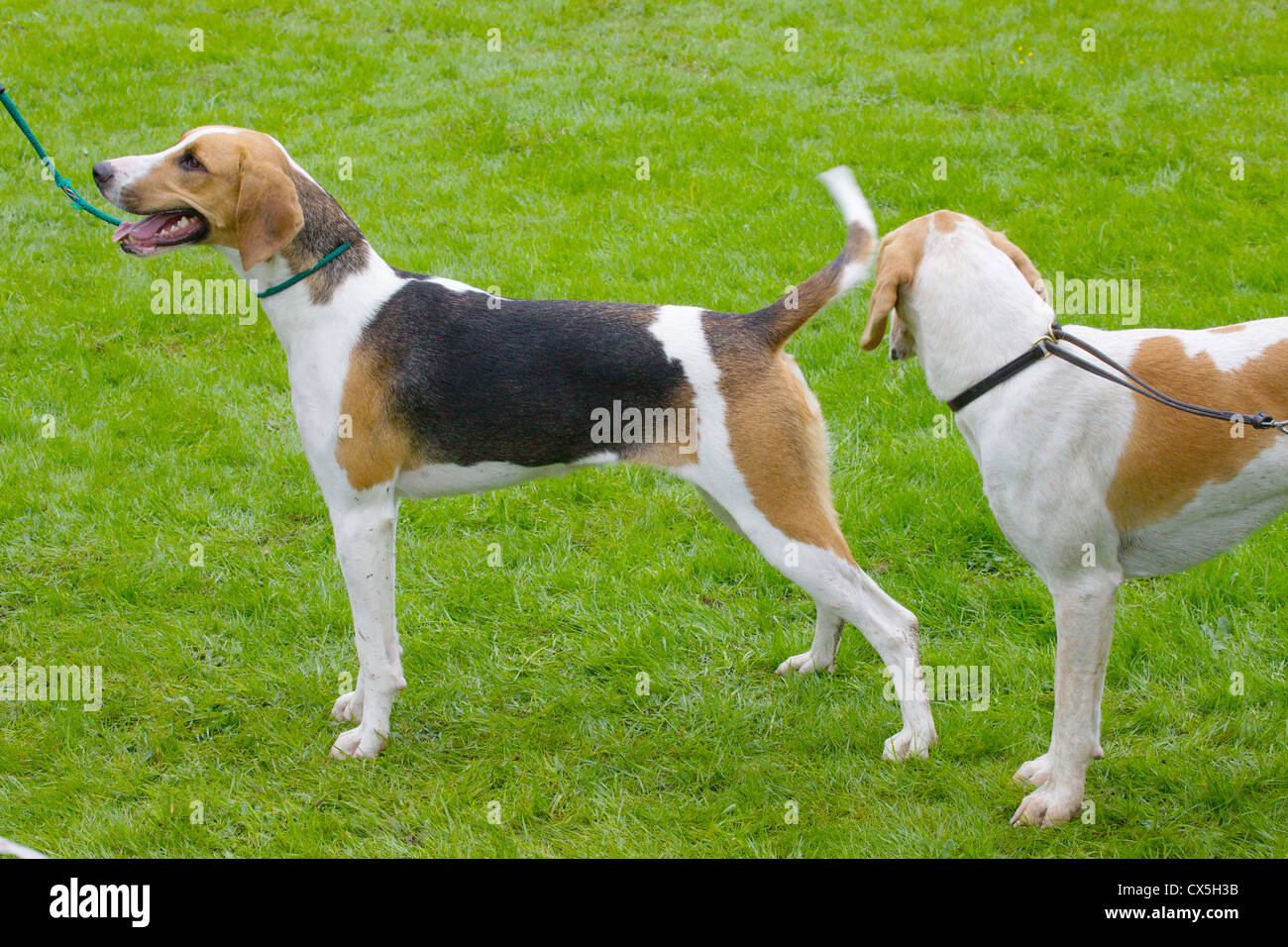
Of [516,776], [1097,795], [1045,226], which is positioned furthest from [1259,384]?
[1045,226]

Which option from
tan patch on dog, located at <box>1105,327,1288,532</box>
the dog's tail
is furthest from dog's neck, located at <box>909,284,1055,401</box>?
the dog's tail

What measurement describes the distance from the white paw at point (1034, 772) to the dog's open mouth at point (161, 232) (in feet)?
11.4

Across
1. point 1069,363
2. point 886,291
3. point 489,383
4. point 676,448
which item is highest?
point 886,291

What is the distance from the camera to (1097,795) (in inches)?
163

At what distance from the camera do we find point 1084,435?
3666 millimetres

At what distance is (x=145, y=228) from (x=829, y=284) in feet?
8.03

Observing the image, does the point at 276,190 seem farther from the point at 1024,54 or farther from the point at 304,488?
the point at 1024,54

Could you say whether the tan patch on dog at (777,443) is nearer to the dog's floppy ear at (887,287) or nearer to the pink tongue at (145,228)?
the dog's floppy ear at (887,287)

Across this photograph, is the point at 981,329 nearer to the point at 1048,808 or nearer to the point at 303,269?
the point at 1048,808

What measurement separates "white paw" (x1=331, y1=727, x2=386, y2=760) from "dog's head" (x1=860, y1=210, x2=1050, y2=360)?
2.35 metres

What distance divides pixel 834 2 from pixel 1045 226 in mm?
5944

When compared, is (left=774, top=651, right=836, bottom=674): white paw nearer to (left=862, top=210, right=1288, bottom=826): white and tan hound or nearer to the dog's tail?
(left=862, top=210, right=1288, bottom=826): white and tan hound

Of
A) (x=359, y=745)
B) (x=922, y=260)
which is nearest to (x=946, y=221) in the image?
(x=922, y=260)

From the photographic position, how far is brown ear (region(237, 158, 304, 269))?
407cm
